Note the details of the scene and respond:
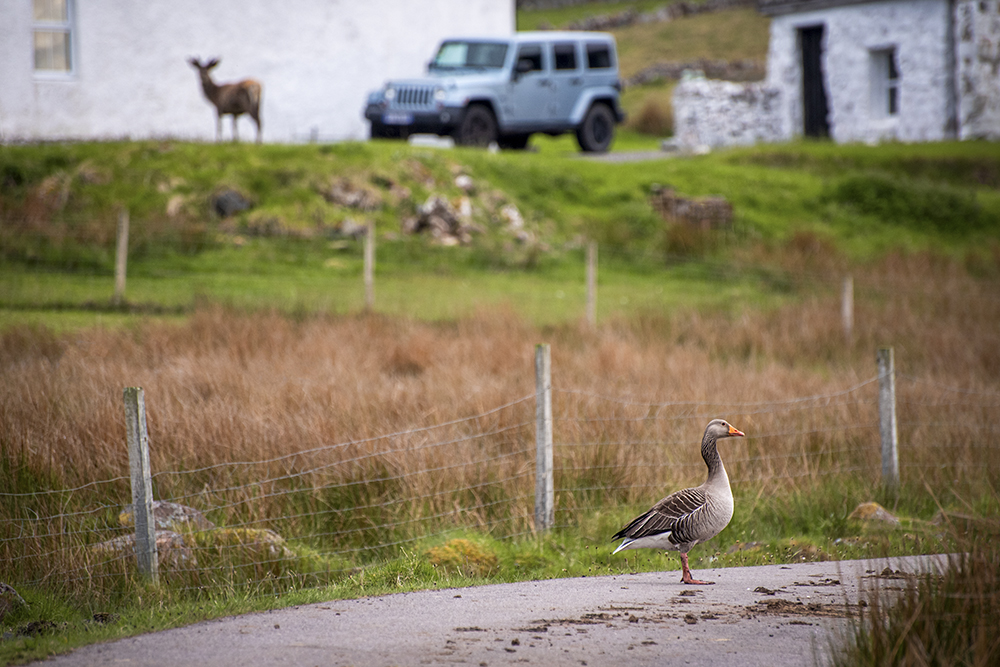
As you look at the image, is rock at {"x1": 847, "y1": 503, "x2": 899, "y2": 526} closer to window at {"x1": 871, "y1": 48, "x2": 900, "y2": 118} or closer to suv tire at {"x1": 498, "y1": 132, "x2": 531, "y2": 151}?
suv tire at {"x1": 498, "y1": 132, "x2": 531, "y2": 151}

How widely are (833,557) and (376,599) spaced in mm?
3284

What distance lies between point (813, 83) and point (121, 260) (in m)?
22.0

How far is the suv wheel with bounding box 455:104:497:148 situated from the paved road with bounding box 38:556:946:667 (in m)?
18.7

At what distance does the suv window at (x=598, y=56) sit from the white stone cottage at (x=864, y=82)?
529cm

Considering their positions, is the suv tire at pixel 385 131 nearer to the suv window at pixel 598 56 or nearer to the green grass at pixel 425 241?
the green grass at pixel 425 241

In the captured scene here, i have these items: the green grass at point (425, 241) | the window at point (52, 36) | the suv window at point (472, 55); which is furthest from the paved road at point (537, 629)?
the window at point (52, 36)

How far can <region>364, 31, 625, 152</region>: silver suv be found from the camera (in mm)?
24391

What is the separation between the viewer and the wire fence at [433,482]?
24.5 feet

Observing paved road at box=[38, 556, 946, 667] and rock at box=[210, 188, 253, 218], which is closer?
paved road at box=[38, 556, 946, 667]

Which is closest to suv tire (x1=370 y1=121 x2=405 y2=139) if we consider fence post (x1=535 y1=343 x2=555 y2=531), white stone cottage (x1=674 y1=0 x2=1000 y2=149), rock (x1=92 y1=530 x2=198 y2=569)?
white stone cottage (x1=674 y1=0 x2=1000 y2=149)

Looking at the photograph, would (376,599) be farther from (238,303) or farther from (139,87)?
(139,87)


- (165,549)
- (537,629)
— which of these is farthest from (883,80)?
(537,629)

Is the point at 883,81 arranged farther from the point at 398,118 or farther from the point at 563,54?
the point at 398,118

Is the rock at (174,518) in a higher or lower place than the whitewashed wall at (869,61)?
lower
